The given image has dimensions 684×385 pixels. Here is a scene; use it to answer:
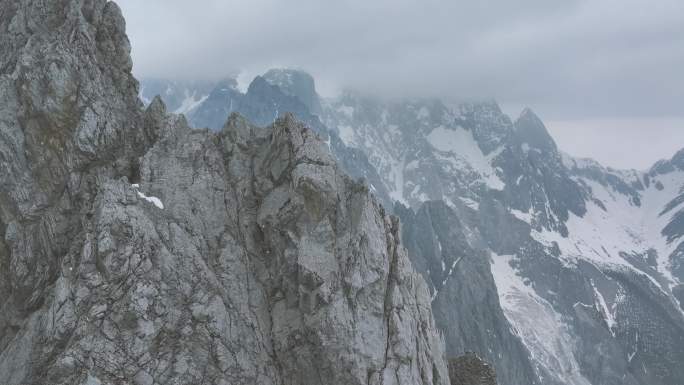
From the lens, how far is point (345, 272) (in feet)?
107

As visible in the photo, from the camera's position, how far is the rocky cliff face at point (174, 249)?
2914 cm

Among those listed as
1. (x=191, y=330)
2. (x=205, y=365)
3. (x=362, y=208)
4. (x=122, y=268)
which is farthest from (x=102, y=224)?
(x=362, y=208)

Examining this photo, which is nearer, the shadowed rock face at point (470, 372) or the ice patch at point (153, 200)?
the ice patch at point (153, 200)

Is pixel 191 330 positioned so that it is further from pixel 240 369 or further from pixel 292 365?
pixel 292 365

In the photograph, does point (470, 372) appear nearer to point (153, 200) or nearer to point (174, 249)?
point (174, 249)

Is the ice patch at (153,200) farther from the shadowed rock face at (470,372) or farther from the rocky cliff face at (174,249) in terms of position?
the shadowed rock face at (470,372)

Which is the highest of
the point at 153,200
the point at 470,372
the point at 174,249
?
the point at 153,200

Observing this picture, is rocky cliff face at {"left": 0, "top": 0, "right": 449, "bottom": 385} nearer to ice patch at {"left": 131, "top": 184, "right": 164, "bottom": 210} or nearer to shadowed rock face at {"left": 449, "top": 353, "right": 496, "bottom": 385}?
ice patch at {"left": 131, "top": 184, "right": 164, "bottom": 210}

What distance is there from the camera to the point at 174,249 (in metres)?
31.6

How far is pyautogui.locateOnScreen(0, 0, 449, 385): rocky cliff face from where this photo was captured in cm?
2914

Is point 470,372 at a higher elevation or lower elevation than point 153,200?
lower

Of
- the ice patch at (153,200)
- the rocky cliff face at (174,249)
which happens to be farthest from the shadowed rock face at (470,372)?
the ice patch at (153,200)

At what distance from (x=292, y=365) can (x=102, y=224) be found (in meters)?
12.3

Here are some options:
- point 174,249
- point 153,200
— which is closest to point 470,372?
point 174,249
